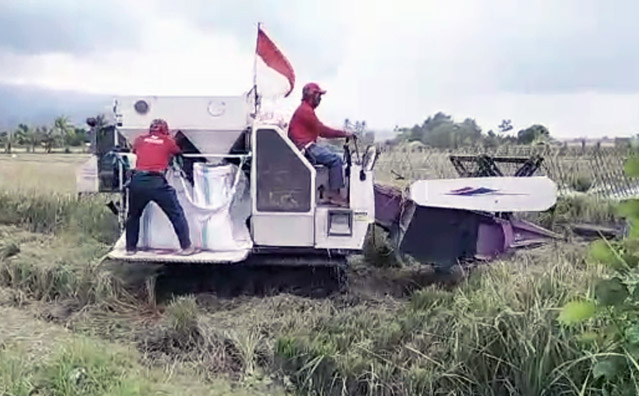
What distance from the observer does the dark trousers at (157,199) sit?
726 cm

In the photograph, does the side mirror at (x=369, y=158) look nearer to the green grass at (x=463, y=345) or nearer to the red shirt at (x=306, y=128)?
the red shirt at (x=306, y=128)

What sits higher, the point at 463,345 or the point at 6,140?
the point at 6,140

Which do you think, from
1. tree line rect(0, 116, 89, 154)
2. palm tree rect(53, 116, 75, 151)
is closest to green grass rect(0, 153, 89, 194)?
palm tree rect(53, 116, 75, 151)

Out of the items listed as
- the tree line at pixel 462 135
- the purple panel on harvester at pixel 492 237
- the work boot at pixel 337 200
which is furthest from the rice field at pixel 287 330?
the tree line at pixel 462 135

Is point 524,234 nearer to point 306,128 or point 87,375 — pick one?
Result: point 306,128

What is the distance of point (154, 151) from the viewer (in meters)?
7.16

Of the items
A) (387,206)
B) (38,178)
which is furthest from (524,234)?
(38,178)

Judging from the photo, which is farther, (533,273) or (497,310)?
(533,273)

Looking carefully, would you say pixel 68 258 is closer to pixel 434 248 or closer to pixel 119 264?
pixel 119 264

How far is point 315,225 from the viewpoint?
723cm

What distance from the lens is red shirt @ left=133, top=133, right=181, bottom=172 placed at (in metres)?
7.15

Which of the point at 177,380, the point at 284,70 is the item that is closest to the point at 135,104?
the point at 284,70

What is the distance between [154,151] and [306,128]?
1447mm

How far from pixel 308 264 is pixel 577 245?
340cm
